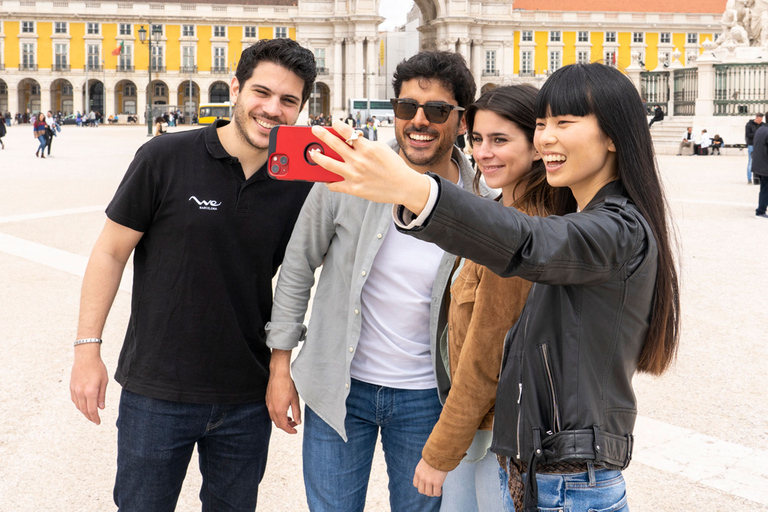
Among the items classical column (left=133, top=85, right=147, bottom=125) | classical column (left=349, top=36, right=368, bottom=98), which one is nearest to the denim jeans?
classical column (left=349, top=36, right=368, bottom=98)

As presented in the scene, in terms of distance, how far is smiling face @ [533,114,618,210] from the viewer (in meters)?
1.32

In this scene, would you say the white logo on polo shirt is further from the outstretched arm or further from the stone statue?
the stone statue

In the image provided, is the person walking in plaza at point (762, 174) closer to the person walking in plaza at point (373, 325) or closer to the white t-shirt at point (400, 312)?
the person walking in plaza at point (373, 325)

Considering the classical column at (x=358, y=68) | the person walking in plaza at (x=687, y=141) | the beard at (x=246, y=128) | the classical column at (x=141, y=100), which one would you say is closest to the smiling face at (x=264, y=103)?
the beard at (x=246, y=128)

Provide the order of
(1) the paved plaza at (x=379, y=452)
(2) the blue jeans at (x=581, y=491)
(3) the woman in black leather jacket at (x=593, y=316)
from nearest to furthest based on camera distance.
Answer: (3) the woman in black leather jacket at (x=593, y=316), (2) the blue jeans at (x=581, y=491), (1) the paved plaza at (x=379, y=452)

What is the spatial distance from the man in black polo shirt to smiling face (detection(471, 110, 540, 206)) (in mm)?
582

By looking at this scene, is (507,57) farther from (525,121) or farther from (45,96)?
(525,121)

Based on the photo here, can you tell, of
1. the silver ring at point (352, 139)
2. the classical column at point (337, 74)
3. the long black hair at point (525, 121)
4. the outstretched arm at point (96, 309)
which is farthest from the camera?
the classical column at point (337, 74)

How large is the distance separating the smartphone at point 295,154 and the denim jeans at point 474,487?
0.94 m

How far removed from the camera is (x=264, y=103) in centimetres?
203

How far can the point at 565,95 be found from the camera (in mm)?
1332

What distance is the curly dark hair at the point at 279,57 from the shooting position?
205 cm

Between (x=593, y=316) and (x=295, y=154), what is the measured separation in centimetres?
59

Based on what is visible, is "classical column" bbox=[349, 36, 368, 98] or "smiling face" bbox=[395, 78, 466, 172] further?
"classical column" bbox=[349, 36, 368, 98]
